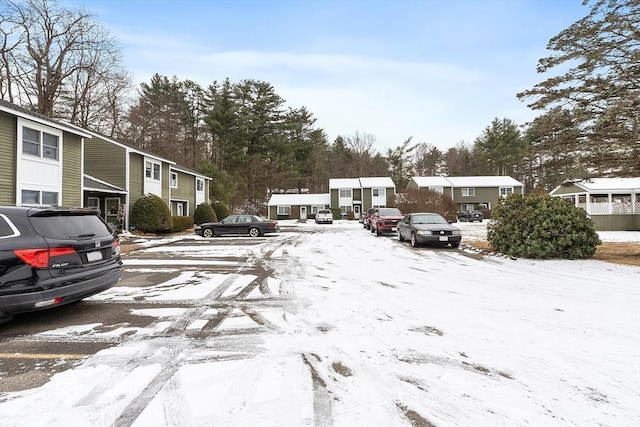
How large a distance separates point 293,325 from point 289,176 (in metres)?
49.3

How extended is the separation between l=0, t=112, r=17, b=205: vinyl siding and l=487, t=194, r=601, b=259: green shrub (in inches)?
715

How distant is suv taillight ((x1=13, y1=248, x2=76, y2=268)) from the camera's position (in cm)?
414

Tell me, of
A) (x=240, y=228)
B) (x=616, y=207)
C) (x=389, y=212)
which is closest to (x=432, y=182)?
(x=616, y=207)

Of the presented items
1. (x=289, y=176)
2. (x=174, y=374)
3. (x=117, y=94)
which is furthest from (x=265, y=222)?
(x=289, y=176)

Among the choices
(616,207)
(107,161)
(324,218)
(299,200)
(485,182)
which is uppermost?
(485,182)

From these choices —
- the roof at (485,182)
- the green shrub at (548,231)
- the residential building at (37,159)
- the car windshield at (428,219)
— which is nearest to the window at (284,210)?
the roof at (485,182)

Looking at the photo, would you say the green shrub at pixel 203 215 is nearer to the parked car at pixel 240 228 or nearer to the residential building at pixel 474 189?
the parked car at pixel 240 228

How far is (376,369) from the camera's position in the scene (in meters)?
3.30

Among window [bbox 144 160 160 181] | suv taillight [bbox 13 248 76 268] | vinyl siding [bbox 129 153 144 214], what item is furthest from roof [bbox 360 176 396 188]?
suv taillight [bbox 13 248 76 268]

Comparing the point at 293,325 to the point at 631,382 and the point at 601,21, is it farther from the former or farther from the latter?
the point at 601,21

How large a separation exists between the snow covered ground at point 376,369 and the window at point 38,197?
11077mm

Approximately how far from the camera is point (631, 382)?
10.4 feet

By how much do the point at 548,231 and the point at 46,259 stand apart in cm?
1218

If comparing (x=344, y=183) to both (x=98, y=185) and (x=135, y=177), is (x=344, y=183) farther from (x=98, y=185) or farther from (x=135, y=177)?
(x=98, y=185)
